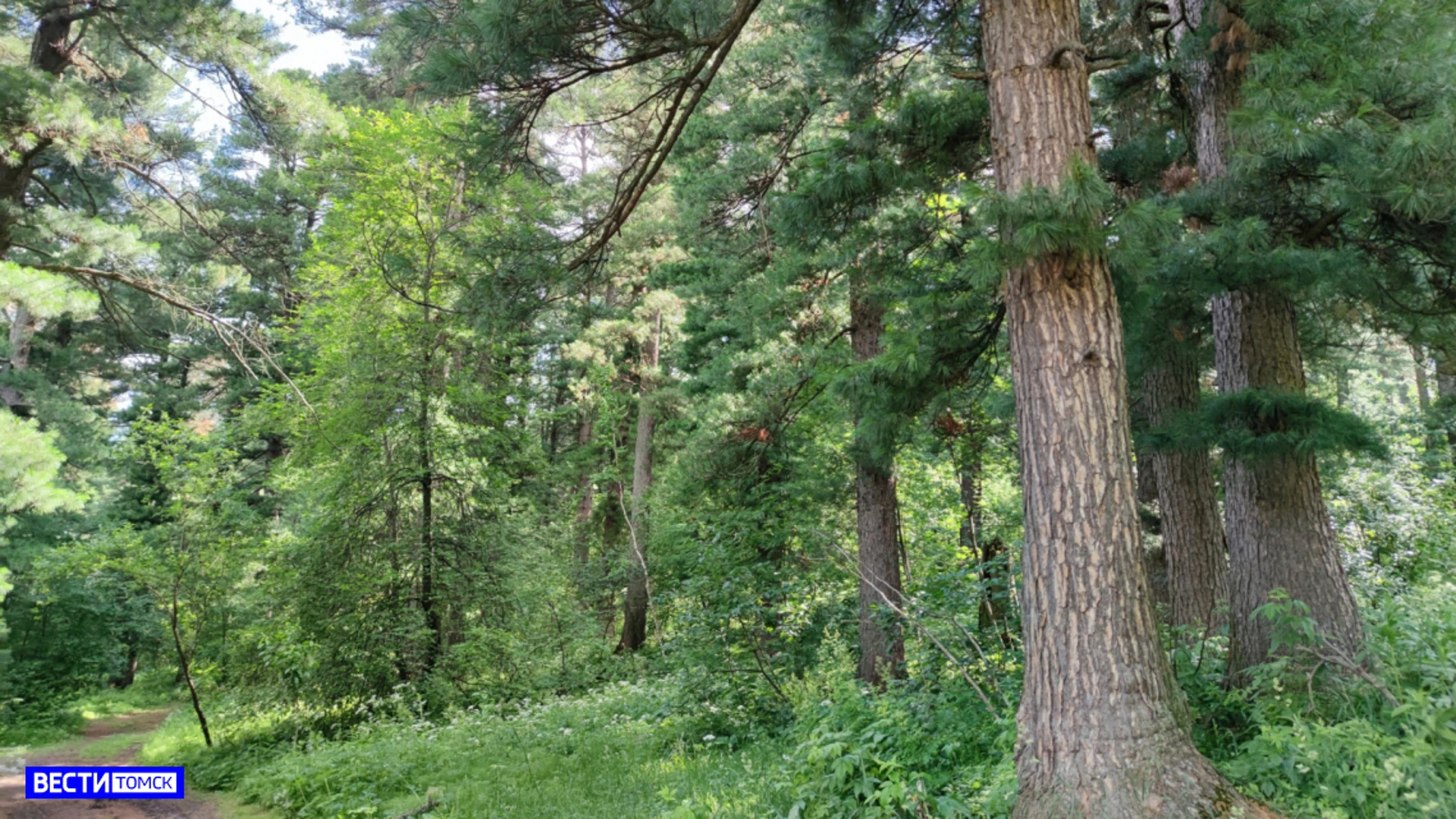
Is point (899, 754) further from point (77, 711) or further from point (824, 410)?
point (77, 711)

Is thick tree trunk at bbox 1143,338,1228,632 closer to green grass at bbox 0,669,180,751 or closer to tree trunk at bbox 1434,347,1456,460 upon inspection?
tree trunk at bbox 1434,347,1456,460

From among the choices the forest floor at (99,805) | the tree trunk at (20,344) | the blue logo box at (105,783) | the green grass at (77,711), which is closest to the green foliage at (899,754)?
the forest floor at (99,805)

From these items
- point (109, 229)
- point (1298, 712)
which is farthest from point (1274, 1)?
point (109, 229)

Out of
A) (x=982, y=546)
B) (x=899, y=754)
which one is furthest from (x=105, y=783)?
(x=982, y=546)

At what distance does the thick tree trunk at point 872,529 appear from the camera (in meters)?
7.76

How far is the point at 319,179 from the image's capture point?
15.3 meters

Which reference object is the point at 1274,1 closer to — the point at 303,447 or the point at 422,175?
the point at 422,175

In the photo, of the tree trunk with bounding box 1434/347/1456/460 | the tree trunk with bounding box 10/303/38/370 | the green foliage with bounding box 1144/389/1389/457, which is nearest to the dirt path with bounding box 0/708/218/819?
the green foliage with bounding box 1144/389/1389/457

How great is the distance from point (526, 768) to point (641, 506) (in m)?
7.83

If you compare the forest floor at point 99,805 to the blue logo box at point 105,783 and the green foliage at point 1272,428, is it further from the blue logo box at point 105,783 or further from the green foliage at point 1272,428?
the green foliage at point 1272,428

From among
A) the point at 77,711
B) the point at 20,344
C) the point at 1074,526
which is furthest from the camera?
the point at 20,344

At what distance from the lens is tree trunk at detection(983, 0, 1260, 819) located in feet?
9.82

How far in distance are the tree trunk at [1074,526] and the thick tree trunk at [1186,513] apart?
3.71 meters

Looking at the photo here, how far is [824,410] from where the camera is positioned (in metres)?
9.06
